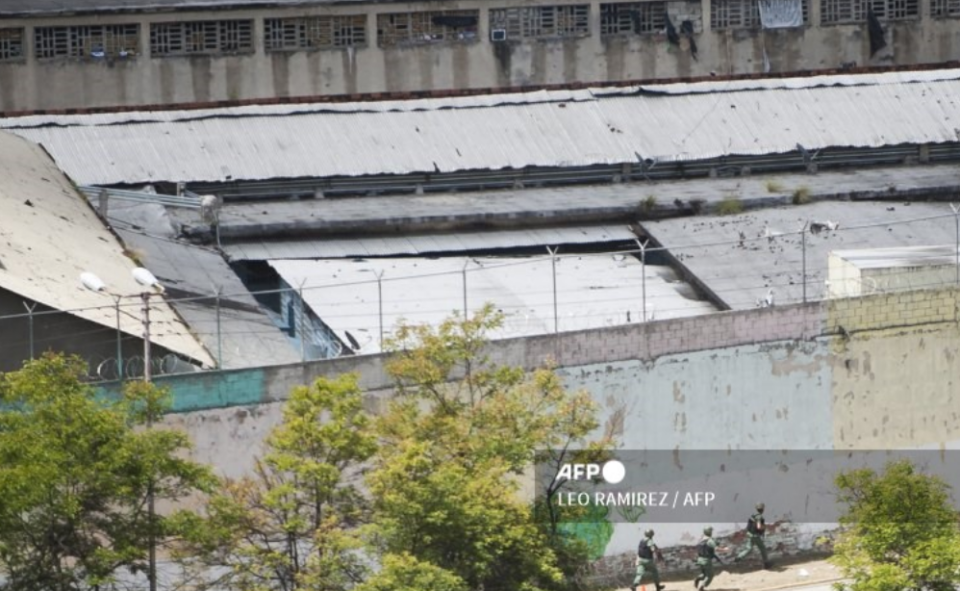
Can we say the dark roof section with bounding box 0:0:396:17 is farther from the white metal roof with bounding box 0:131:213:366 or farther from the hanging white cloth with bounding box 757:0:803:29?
the white metal roof with bounding box 0:131:213:366

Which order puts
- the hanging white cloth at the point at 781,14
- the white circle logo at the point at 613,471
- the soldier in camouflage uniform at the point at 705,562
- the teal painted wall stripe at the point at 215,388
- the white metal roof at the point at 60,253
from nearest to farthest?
the teal painted wall stripe at the point at 215,388 → the white metal roof at the point at 60,253 → the white circle logo at the point at 613,471 → the soldier in camouflage uniform at the point at 705,562 → the hanging white cloth at the point at 781,14

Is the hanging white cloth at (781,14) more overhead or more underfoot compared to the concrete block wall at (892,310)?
more overhead

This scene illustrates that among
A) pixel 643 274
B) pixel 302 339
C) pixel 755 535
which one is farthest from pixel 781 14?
pixel 302 339

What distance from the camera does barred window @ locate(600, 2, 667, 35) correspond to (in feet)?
234

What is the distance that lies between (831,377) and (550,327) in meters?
4.59

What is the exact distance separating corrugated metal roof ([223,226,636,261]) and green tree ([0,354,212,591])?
1138 centimetres

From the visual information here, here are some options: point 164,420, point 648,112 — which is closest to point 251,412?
point 164,420

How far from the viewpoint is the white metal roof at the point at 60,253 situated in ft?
151

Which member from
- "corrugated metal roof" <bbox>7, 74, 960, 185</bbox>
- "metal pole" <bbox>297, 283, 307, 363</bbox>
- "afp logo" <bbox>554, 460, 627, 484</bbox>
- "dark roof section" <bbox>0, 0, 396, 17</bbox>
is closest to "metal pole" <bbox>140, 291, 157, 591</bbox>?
"metal pole" <bbox>297, 283, 307, 363</bbox>

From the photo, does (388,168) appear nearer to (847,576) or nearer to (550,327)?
(550,327)

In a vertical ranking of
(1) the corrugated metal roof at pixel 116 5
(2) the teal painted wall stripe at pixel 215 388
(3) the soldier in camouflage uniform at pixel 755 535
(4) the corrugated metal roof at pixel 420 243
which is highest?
(1) the corrugated metal roof at pixel 116 5

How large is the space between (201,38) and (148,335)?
84.8 feet

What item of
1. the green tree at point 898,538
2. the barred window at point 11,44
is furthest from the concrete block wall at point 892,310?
the barred window at point 11,44

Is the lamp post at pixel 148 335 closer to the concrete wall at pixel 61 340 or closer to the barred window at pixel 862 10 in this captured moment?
the concrete wall at pixel 61 340
